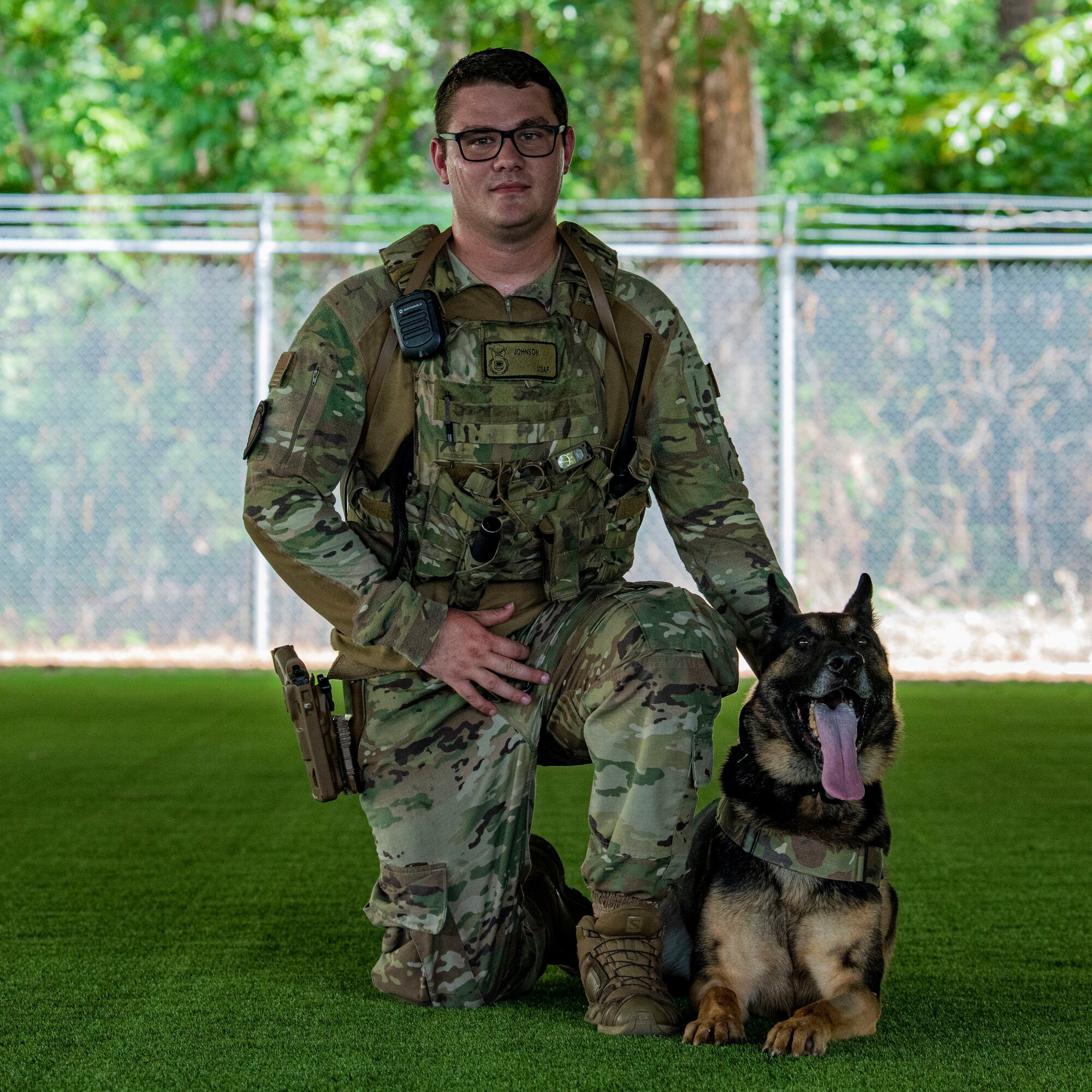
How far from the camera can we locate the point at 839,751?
252 cm

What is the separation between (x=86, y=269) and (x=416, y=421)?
6.56 m

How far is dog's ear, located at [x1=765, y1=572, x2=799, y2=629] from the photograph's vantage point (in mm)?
2643

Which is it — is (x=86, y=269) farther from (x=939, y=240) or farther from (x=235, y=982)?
(x=235, y=982)

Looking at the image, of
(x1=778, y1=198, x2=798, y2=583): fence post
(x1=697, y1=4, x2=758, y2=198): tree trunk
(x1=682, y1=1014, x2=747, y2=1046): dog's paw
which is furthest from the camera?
(x1=697, y1=4, x2=758, y2=198): tree trunk

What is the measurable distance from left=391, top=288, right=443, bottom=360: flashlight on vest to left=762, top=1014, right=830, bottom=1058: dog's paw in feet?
4.48

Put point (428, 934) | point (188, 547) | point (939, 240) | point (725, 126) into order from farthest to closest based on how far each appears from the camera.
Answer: point (725, 126), point (939, 240), point (188, 547), point (428, 934)

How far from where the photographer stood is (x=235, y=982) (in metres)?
2.68

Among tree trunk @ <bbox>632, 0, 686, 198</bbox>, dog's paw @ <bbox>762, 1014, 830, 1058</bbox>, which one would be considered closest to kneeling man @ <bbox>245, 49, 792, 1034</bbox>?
dog's paw @ <bbox>762, 1014, 830, 1058</bbox>

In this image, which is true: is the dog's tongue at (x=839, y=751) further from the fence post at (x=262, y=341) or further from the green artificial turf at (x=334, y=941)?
the fence post at (x=262, y=341)

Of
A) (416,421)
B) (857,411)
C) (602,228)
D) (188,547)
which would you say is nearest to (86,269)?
(188,547)

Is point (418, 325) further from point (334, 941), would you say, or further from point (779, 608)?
point (334, 941)

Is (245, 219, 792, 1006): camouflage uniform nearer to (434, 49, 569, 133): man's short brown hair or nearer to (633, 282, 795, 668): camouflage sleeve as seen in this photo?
(633, 282, 795, 668): camouflage sleeve

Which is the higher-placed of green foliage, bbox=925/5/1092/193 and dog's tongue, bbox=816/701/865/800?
green foliage, bbox=925/5/1092/193

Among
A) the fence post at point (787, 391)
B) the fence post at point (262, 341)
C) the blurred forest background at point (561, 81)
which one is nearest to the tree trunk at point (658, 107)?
→ the blurred forest background at point (561, 81)
